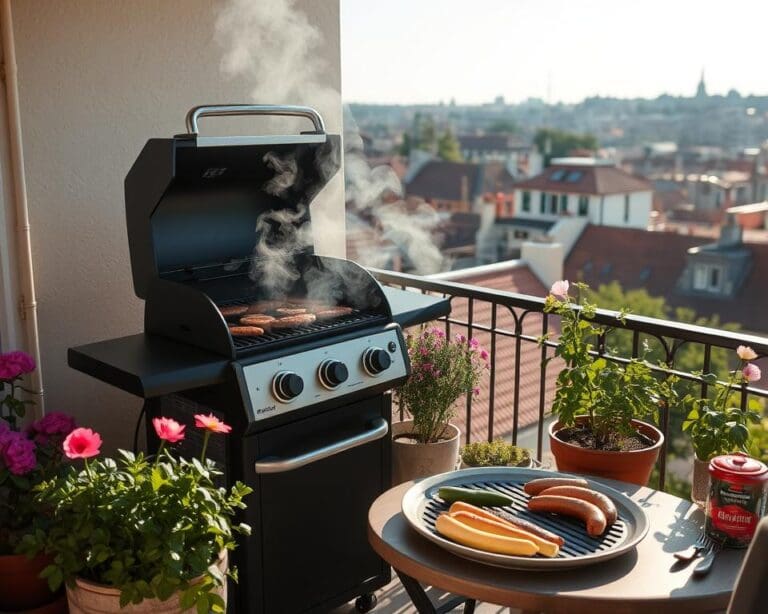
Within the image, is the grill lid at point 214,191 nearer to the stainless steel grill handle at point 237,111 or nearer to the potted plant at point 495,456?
the stainless steel grill handle at point 237,111

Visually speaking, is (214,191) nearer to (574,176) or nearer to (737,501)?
(737,501)

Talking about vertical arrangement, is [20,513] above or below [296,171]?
below

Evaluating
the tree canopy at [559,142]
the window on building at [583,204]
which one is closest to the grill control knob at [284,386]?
the window on building at [583,204]

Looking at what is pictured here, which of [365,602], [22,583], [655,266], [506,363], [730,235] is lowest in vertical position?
[655,266]

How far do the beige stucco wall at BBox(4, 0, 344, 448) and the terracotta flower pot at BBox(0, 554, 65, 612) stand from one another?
68 centimetres

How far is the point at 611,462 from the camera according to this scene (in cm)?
221

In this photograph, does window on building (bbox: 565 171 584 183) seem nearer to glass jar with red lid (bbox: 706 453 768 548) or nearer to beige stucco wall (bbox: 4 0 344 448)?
beige stucco wall (bbox: 4 0 344 448)

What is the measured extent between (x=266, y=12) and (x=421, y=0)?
1017 inches

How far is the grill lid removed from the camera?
2.30 meters

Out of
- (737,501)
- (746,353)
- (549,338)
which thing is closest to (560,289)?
(549,338)

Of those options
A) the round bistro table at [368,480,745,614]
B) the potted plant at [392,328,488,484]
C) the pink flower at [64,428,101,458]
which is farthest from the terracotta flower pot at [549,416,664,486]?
the pink flower at [64,428,101,458]

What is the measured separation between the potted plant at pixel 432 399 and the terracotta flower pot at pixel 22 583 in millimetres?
1228

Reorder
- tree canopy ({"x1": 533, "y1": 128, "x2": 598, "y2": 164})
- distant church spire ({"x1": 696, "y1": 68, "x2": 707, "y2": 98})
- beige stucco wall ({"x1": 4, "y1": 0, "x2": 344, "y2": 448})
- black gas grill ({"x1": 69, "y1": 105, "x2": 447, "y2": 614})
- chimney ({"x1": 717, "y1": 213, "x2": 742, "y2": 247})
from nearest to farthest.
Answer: black gas grill ({"x1": 69, "y1": 105, "x2": 447, "y2": 614})
beige stucco wall ({"x1": 4, "y1": 0, "x2": 344, "y2": 448})
chimney ({"x1": 717, "y1": 213, "x2": 742, "y2": 247})
distant church spire ({"x1": 696, "y1": 68, "x2": 707, "y2": 98})
tree canopy ({"x1": 533, "y1": 128, "x2": 598, "y2": 164})

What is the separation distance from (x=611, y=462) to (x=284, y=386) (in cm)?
86
